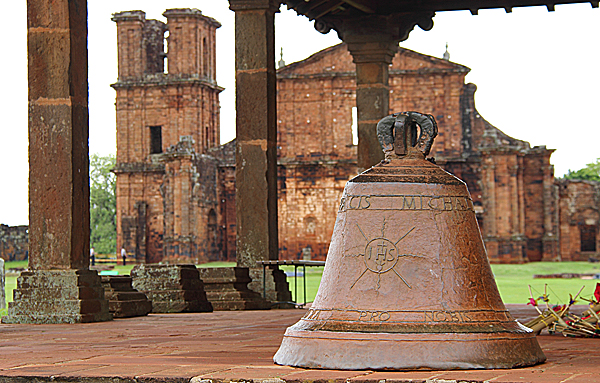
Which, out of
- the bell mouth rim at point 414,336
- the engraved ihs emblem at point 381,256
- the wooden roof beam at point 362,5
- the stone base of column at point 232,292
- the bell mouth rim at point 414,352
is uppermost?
the wooden roof beam at point 362,5

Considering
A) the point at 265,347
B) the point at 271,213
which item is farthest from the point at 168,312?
the point at 265,347

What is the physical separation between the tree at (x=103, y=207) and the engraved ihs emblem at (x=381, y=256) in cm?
4577

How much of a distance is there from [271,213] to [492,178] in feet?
83.5

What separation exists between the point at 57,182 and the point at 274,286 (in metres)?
3.07

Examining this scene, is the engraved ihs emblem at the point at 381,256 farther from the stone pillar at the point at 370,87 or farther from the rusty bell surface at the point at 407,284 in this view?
the stone pillar at the point at 370,87

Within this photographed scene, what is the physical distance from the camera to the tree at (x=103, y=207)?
4881 centimetres

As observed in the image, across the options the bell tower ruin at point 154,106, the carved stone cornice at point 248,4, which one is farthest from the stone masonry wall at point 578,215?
the carved stone cornice at point 248,4

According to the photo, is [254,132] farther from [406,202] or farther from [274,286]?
[406,202]

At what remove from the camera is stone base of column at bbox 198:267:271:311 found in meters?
8.40

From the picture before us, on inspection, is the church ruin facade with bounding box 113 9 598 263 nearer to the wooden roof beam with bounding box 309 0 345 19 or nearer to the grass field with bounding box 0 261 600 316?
the grass field with bounding box 0 261 600 316

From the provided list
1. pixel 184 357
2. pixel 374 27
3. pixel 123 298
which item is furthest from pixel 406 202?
pixel 374 27

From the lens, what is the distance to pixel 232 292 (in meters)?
8.43

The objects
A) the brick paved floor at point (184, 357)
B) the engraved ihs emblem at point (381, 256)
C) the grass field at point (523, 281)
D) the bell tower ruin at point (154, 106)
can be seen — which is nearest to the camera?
the brick paved floor at point (184, 357)

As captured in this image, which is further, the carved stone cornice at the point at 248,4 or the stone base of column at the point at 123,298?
the carved stone cornice at the point at 248,4
